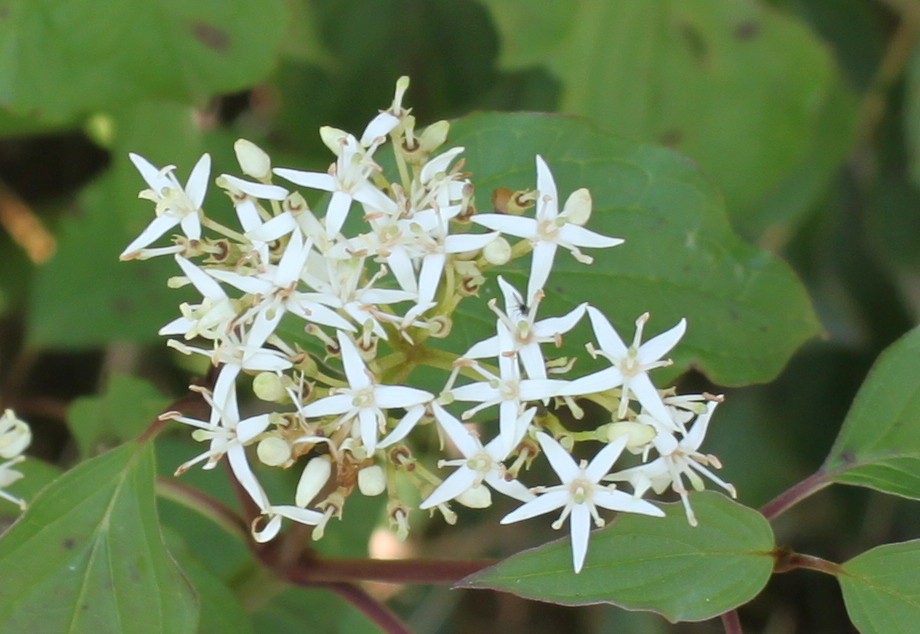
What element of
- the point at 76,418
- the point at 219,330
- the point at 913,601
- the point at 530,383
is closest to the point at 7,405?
the point at 76,418

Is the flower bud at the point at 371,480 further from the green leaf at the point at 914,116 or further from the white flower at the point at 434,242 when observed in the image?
the green leaf at the point at 914,116

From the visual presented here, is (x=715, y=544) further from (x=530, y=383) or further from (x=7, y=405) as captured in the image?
(x=7, y=405)

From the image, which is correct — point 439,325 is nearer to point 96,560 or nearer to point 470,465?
point 470,465

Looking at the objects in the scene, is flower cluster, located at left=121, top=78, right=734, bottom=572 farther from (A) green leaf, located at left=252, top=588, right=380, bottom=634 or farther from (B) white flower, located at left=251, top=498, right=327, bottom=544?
(A) green leaf, located at left=252, top=588, right=380, bottom=634

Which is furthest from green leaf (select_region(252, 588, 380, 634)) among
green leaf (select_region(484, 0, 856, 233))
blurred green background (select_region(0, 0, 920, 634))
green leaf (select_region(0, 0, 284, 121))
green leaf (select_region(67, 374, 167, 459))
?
green leaf (select_region(484, 0, 856, 233))

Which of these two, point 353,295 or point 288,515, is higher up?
point 353,295

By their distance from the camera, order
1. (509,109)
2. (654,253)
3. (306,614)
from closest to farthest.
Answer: (654,253) → (306,614) → (509,109)

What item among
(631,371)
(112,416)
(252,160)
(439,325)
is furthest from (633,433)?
(112,416)
